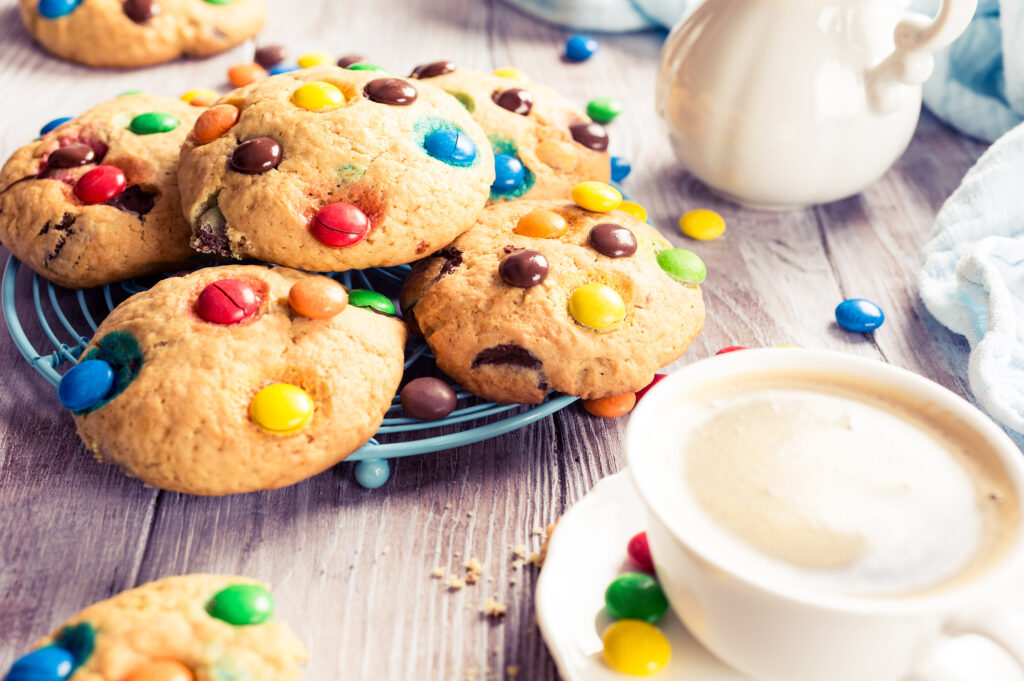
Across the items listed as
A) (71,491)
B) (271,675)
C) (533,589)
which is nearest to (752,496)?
(533,589)

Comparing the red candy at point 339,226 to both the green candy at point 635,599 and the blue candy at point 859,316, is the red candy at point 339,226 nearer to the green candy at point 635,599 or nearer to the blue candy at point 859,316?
the green candy at point 635,599

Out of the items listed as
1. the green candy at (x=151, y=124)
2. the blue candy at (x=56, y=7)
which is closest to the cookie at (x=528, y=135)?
the green candy at (x=151, y=124)

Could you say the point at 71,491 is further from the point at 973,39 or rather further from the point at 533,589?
the point at 973,39

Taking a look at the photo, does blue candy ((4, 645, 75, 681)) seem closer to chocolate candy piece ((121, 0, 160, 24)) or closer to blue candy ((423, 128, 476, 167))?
blue candy ((423, 128, 476, 167))

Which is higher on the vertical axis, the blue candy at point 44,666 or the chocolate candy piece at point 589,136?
the chocolate candy piece at point 589,136

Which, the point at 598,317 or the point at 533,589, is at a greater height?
the point at 598,317

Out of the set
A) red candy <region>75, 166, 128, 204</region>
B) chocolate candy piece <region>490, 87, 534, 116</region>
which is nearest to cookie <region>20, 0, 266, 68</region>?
red candy <region>75, 166, 128, 204</region>

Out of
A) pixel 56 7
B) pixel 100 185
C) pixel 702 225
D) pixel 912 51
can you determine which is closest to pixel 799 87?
pixel 912 51
